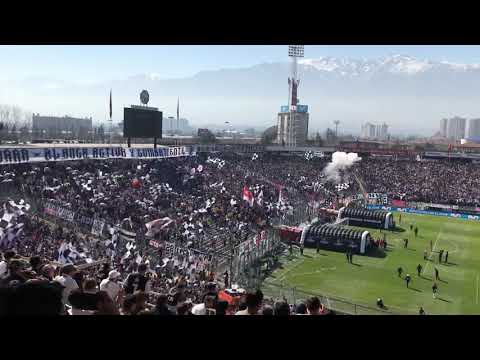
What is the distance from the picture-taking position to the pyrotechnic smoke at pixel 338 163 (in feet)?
231

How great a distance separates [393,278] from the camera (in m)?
28.8

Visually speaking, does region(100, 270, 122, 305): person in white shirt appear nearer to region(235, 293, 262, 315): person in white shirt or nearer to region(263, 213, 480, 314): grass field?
region(235, 293, 262, 315): person in white shirt

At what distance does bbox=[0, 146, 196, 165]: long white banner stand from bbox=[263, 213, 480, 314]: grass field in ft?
60.5

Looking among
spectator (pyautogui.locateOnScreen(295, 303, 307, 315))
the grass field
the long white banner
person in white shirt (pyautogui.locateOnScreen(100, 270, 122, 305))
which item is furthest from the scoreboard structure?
spectator (pyautogui.locateOnScreen(295, 303, 307, 315))

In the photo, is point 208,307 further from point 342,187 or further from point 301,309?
point 342,187

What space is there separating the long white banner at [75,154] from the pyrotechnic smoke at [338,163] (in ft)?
90.1

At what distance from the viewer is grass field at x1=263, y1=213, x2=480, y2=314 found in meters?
24.8

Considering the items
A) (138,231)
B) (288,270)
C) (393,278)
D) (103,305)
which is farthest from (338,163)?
(103,305)

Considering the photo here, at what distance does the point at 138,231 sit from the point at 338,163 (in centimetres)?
5284

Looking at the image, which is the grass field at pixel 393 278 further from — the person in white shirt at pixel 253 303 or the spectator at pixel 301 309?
the person in white shirt at pixel 253 303
